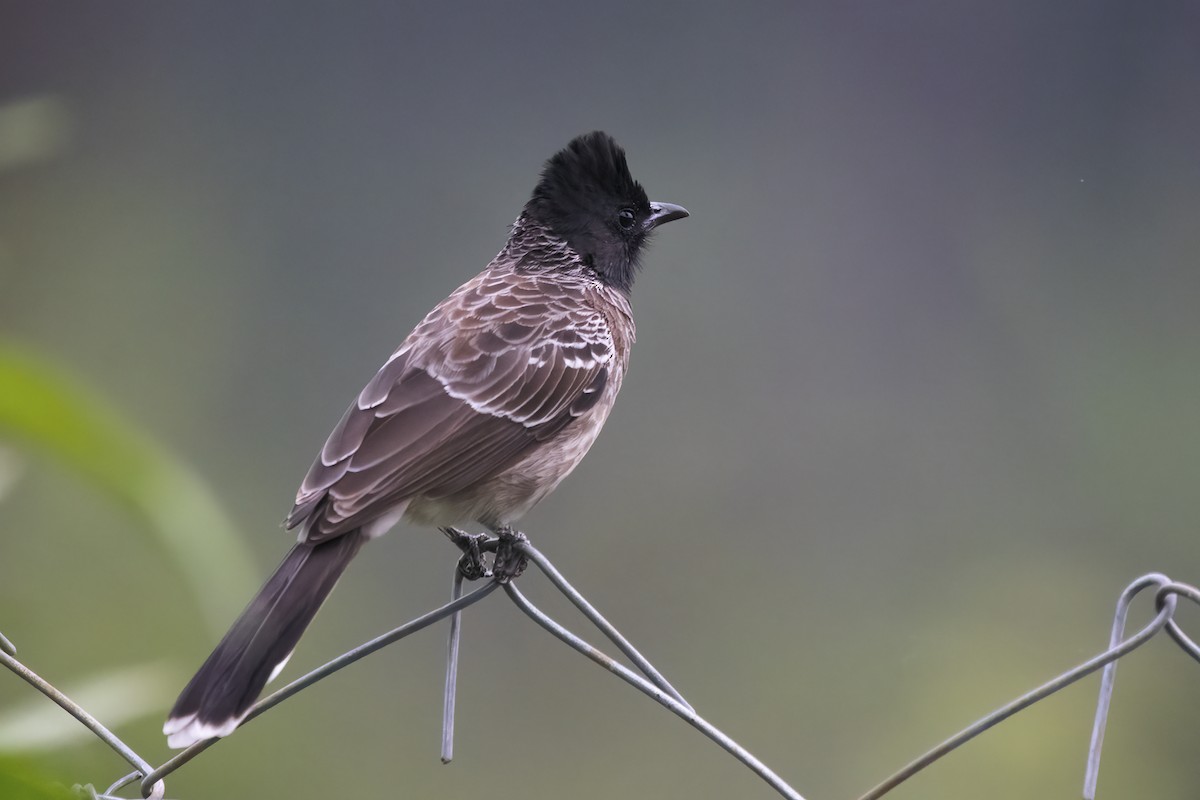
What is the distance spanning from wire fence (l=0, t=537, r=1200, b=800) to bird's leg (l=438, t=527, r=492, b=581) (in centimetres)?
37

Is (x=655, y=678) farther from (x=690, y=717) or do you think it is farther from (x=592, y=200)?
(x=592, y=200)

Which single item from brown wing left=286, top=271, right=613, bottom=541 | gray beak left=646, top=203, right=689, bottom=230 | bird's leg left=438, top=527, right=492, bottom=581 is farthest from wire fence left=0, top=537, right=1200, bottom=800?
gray beak left=646, top=203, right=689, bottom=230

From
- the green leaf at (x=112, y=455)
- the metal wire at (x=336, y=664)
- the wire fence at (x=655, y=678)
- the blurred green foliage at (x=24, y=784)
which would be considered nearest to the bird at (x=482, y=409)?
the metal wire at (x=336, y=664)

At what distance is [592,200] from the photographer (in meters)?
3.63

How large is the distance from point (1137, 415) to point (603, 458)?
8.41ft

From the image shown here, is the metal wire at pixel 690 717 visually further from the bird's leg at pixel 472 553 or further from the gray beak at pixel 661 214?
the gray beak at pixel 661 214

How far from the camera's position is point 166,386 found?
553 centimetres

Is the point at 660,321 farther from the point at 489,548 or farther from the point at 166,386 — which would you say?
the point at 489,548

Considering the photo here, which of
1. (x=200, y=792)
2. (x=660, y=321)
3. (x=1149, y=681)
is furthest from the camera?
(x=660, y=321)

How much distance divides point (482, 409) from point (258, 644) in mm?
872

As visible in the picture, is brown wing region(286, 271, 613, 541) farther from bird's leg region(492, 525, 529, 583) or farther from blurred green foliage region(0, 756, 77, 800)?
blurred green foliage region(0, 756, 77, 800)

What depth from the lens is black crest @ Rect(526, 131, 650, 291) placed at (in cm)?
359

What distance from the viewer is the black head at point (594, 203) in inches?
141

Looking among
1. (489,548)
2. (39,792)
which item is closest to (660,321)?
(489,548)
